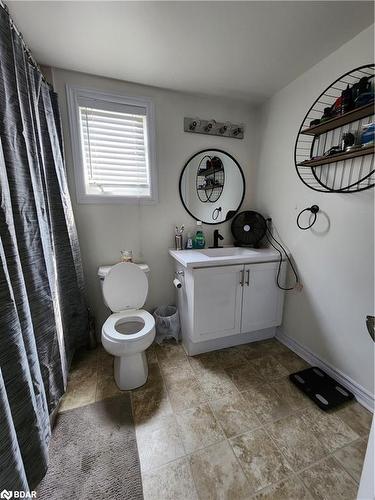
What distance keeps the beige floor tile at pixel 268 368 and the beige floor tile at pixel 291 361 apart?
39mm

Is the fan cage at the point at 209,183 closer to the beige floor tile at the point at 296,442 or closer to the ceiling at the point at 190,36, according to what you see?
the ceiling at the point at 190,36

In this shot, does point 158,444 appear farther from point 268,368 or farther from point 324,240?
point 324,240

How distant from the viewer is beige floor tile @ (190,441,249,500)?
0.93 m

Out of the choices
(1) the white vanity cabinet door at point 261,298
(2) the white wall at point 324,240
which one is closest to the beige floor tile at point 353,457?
(2) the white wall at point 324,240

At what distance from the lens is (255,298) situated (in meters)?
1.82

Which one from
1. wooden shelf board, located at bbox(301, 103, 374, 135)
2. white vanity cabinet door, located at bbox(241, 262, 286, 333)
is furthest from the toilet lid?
wooden shelf board, located at bbox(301, 103, 374, 135)

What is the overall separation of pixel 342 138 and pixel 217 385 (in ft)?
6.03

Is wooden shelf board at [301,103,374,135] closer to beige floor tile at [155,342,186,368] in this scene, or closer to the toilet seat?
the toilet seat

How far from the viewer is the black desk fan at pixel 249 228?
2.04m

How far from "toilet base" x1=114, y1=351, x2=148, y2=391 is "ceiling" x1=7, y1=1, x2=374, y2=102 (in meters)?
2.03

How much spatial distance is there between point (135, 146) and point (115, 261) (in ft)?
3.45

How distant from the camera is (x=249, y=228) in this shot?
2.07 m

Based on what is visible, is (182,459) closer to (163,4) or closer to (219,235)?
(219,235)

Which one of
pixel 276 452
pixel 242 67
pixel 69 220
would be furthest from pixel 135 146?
pixel 276 452
